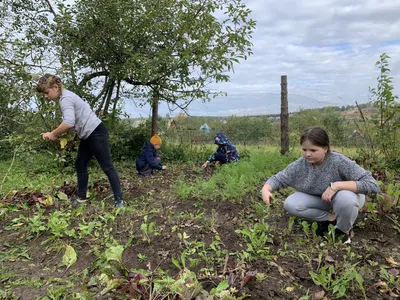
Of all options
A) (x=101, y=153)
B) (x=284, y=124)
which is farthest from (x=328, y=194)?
(x=284, y=124)

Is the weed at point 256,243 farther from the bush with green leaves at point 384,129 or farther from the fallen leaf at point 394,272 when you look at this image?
the bush with green leaves at point 384,129

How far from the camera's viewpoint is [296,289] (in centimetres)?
206

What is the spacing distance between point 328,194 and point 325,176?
181mm

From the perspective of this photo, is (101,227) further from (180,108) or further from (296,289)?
(180,108)

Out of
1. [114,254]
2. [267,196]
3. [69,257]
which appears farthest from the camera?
[267,196]

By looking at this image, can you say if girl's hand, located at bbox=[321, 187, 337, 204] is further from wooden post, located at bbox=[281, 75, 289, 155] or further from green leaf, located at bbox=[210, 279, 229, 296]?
wooden post, located at bbox=[281, 75, 289, 155]

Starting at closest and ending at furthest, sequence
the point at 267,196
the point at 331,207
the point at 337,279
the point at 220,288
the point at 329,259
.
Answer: the point at 220,288, the point at 337,279, the point at 329,259, the point at 267,196, the point at 331,207

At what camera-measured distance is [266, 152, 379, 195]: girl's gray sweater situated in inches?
104

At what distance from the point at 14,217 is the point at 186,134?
5.18 meters

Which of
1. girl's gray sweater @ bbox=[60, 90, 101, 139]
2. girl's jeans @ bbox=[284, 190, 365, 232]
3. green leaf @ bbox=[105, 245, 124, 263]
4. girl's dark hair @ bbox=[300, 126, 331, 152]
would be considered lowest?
green leaf @ bbox=[105, 245, 124, 263]

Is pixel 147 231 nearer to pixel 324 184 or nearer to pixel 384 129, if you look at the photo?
pixel 324 184

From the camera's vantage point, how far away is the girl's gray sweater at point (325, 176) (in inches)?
104

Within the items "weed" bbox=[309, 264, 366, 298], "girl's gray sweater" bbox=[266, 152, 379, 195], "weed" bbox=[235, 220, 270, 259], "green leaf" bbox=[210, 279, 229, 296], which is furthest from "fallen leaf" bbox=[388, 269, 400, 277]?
"green leaf" bbox=[210, 279, 229, 296]

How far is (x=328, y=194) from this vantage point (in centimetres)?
271
